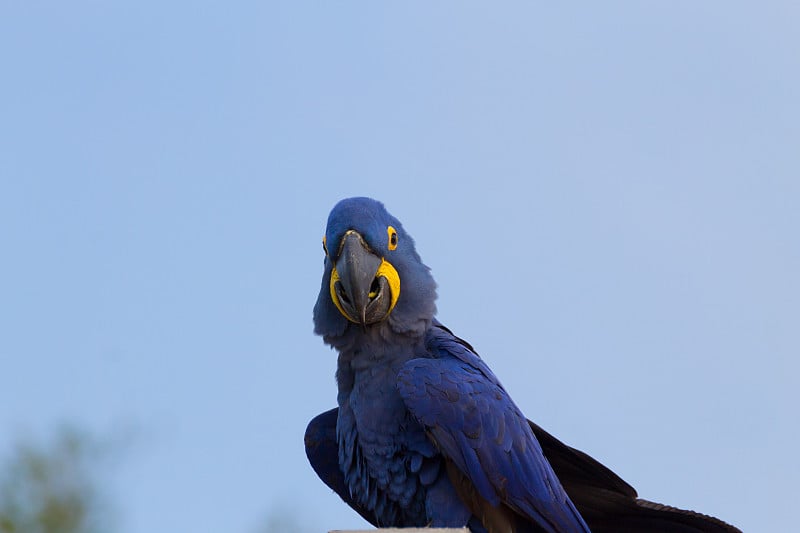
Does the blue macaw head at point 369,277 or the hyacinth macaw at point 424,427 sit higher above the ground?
the blue macaw head at point 369,277

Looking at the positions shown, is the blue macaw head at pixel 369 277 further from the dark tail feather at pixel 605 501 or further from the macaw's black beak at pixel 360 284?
the dark tail feather at pixel 605 501

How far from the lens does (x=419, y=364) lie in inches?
250

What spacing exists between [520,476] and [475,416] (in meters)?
0.41

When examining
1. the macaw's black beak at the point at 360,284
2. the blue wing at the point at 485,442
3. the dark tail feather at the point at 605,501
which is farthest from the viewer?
the dark tail feather at the point at 605,501

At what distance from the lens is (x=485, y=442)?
6117 millimetres

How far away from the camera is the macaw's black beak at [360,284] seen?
6.22 metres

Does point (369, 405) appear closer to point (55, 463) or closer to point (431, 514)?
point (431, 514)

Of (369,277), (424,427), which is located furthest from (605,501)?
(369,277)

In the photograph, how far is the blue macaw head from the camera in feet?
20.5

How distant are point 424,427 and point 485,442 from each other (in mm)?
339

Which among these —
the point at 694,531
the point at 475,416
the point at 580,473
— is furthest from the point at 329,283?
the point at 694,531

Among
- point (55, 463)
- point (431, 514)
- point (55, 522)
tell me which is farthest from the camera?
point (55, 463)

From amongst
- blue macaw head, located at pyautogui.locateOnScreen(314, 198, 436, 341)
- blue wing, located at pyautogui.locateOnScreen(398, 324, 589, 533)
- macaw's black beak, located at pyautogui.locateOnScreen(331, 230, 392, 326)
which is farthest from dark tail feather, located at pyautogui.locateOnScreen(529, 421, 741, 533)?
macaw's black beak, located at pyautogui.locateOnScreen(331, 230, 392, 326)

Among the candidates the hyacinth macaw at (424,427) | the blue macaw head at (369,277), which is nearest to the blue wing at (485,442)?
the hyacinth macaw at (424,427)
